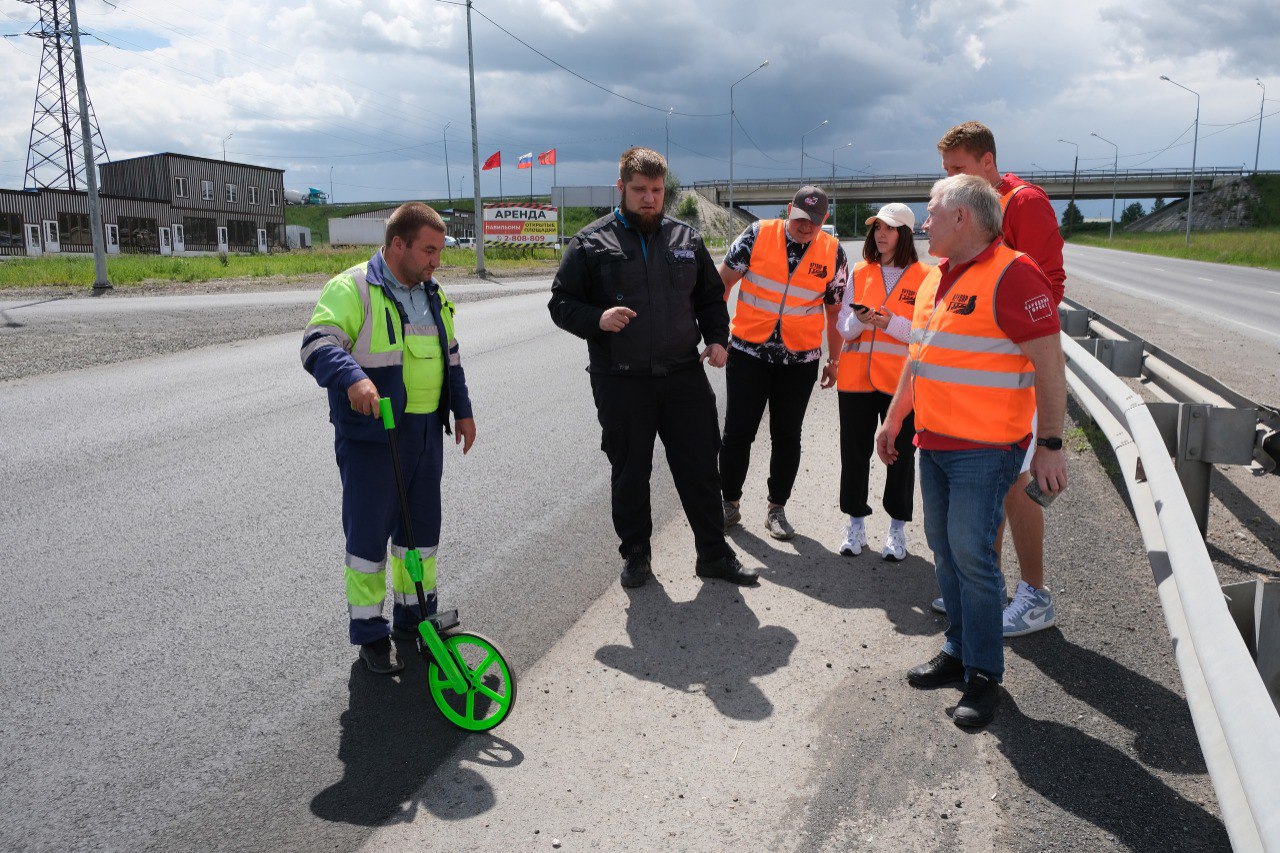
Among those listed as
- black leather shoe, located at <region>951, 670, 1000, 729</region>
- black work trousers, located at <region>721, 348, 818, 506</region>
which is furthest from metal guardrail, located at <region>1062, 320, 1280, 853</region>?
black work trousers, located at <region>721, 348, 818, 506</region>

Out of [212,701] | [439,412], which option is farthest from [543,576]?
[212,701]

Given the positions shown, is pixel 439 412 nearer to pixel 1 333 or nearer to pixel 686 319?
pixel 686 319

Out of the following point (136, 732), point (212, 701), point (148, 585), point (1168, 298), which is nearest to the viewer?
point (136, 732)

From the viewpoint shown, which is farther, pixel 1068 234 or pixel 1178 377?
pixel 1068 234

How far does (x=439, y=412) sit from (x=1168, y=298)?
23.1m

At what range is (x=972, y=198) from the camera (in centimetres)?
342

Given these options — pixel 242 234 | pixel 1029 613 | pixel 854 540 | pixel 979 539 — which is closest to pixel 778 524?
pixel 854 540

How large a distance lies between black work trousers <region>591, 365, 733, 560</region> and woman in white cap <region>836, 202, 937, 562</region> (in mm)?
814

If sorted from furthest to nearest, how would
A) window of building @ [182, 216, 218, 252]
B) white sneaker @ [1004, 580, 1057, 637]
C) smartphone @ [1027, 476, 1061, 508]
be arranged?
window of building @ [182, 216, 218, 252] < white sneaker @ [1004, 580, 1057, 637] < smartphone @ [1027, 476, 1061, 508]

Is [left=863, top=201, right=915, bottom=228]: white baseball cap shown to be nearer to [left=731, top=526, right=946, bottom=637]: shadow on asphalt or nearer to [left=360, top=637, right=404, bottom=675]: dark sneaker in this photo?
[left=731, top=526, right=946, bottom=637]: shadow on asphalt

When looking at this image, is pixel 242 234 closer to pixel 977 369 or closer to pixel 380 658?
pixel 380 658

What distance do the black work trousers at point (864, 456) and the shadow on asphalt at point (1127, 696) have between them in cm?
123

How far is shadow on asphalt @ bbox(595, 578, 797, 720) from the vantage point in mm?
3775

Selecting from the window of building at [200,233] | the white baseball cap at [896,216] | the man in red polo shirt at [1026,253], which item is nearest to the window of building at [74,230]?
the window of building at [200,233]
